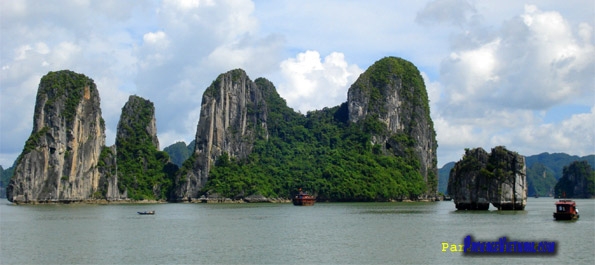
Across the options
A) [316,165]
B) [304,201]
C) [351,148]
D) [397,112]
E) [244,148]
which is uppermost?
[397,112]

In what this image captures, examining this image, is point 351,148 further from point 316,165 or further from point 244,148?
point 244,148

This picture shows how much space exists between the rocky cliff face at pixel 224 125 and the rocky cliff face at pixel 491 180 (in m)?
65.2

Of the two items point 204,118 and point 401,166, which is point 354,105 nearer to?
point 401,166

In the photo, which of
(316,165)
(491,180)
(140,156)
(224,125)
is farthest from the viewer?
(316,165)

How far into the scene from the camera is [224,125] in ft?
441

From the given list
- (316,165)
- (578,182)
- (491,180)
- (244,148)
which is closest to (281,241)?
(491,180)

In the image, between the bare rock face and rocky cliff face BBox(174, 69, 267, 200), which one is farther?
the bare rock face

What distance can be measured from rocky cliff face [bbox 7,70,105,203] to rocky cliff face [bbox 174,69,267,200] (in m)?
17.9

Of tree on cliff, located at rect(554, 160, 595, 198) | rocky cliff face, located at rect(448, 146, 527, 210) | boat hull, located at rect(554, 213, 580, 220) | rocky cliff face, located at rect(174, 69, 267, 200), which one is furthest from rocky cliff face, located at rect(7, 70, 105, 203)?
tree on cliff, located at rect(554, 160, 595, 198)

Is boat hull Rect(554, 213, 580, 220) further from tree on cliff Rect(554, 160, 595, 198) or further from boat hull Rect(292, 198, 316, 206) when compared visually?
tree on cliff Rect(554, 160, 595, 198)

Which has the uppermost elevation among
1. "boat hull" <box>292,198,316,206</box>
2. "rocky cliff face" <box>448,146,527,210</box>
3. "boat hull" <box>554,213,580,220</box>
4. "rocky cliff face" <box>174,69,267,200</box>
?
"rocky cliff face" <box>174,69,267,200</box>

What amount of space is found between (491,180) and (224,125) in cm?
7453

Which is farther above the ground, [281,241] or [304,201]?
[304,201]

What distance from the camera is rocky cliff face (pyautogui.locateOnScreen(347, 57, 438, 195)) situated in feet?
456
